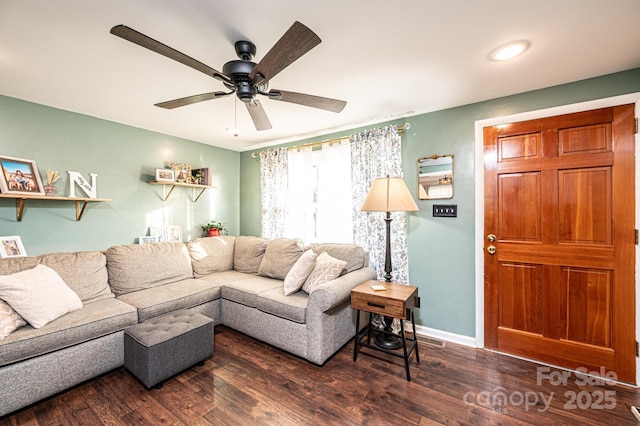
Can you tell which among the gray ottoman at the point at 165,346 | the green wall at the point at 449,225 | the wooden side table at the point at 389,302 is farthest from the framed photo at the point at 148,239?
the green wall at the point at 449,225

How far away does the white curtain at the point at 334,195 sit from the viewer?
3504mm

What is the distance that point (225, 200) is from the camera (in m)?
4.58

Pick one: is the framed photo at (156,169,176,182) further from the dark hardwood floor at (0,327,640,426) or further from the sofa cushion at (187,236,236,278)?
the dark hardwood floor at (0,327,640,426)

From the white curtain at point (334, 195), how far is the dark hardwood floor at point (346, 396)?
1574mm

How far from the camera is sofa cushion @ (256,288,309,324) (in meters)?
2.41

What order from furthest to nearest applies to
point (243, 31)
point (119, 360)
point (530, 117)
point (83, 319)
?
1. point (530, 117)
2. point (119, 360)
3. point (83, 319)
4. point (243, 31)

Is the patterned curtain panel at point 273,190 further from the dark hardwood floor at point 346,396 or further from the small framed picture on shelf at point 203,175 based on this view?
the dark hardwood floor at point 346,396

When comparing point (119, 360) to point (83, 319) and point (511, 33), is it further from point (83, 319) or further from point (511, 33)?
point (511, 33)

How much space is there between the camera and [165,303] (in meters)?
2.57

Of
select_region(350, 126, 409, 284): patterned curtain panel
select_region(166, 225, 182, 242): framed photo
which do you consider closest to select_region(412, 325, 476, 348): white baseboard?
select_region(350, 126, 409, 284): patterned curtain panel

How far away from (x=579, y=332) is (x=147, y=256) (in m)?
4.25

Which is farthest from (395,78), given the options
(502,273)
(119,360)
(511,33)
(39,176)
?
(39,176)

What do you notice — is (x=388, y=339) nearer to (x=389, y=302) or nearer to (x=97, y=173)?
(x=389, y=302)

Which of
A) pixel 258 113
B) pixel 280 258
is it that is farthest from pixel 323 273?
pixel 258 113
